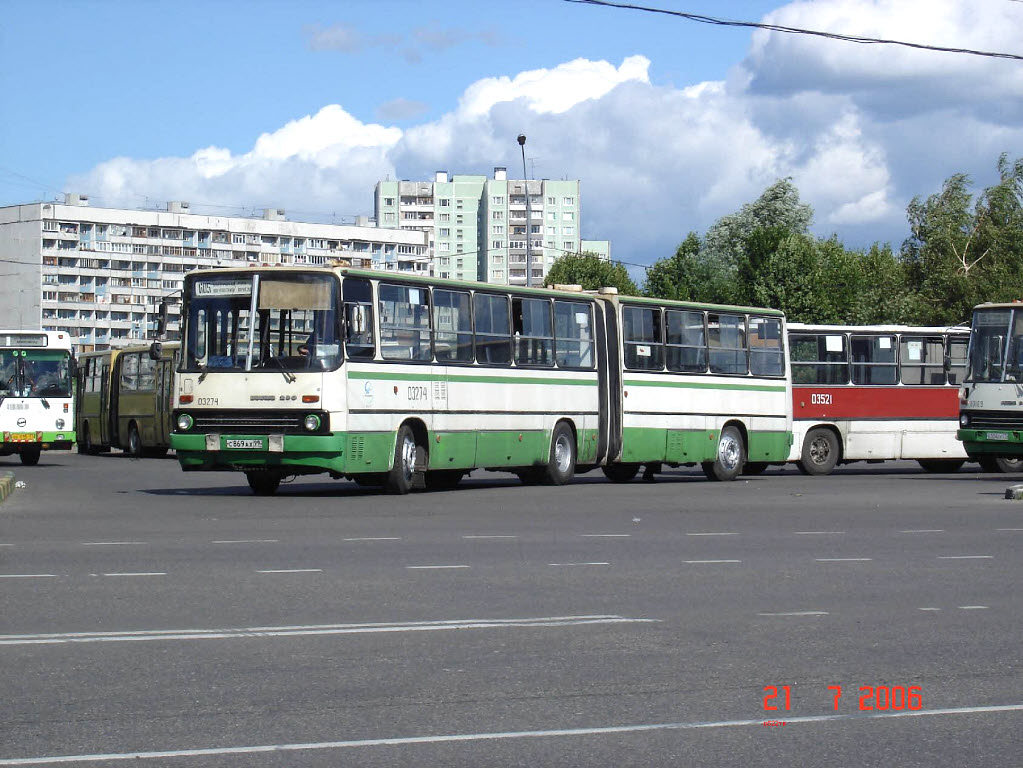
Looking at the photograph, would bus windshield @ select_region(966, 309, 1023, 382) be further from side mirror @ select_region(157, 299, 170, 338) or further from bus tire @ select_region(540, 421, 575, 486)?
side mirror @ select_region(157, 299, 170, 338)

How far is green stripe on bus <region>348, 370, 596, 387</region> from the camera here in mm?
23359

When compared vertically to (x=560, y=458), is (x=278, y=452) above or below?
above

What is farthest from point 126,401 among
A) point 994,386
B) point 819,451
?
point 994,386

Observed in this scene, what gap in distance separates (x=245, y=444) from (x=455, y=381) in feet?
12.9

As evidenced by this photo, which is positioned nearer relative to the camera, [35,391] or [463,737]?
[463,737]

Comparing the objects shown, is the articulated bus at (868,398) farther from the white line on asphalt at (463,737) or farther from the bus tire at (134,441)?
the white line on asphalt at (463,737)

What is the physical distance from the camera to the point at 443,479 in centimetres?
2766

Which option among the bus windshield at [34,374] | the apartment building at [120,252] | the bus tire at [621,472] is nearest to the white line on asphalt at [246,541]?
the bus tire at [621,472]

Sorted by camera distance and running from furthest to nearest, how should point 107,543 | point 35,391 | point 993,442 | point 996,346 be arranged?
point 35,391, point 996,346, point 993,442, point 107,543

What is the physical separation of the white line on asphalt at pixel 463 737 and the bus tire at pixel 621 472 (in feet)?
77.5

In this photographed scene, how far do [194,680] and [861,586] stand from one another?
5.86 m

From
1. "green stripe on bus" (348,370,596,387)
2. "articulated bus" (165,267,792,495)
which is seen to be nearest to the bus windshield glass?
"articulated bus" (165,267,792,495)

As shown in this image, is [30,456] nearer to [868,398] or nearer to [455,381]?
[455,381]

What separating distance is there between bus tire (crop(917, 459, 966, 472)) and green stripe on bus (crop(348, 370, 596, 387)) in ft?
34.8
